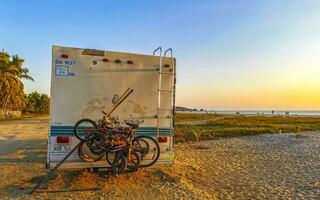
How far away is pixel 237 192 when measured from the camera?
689 cm

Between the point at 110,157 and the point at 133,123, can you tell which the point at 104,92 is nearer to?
the point at 133,123

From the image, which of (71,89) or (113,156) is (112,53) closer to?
(71,89)

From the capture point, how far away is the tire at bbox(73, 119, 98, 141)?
6.96 m

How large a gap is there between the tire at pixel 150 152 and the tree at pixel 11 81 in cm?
3984

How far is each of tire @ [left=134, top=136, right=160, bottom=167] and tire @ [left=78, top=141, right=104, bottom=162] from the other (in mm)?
958

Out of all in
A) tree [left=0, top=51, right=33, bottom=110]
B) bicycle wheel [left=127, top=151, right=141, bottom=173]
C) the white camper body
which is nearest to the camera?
the white camper body

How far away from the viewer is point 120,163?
7133 mm

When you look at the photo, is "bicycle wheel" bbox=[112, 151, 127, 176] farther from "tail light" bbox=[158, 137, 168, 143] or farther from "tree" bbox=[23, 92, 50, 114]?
"tree" bbox=[23, 92, 50, 114]

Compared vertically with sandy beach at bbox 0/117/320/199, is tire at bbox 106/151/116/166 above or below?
above

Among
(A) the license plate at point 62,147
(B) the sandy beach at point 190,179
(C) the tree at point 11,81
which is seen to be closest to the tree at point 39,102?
(C) the tree at point 11,81

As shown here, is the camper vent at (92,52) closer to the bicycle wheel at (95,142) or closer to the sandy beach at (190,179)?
the bicycle wheel at (95,142)

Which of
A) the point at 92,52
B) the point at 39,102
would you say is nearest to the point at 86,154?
the point at 92,52

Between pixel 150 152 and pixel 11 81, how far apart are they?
137ft

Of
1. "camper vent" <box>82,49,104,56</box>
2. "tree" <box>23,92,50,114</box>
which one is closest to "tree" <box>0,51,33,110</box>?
"tree" <box>23,92,50,114</box>
